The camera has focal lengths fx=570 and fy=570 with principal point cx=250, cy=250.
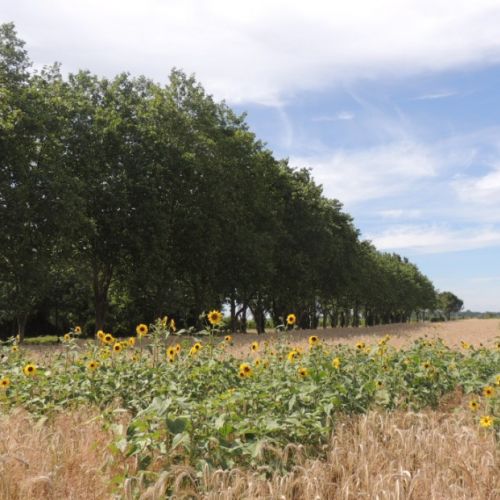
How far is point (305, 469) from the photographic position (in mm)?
4770

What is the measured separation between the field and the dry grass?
0.05 feet

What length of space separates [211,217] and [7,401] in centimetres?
2536

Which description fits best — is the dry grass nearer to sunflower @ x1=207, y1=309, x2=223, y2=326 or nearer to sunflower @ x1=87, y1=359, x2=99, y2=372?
sunflower @ x1=87, y1=359, x2=99, y2=372

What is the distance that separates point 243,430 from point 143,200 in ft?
78.4

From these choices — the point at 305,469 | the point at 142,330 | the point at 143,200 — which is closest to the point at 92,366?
the point at 142,330

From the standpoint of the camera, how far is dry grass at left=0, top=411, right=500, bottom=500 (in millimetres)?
4352

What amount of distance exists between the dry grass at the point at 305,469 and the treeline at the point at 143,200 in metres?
18.6

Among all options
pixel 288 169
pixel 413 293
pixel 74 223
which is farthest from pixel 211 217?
pixel 413 293

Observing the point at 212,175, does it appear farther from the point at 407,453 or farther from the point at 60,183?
the point at 407,453

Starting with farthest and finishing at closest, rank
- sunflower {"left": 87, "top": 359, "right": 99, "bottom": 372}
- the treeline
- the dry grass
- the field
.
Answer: the treeline
sunflower {"left": 87, "top": 359, "right": 99, "bottom": 372}
the field
the dry grass

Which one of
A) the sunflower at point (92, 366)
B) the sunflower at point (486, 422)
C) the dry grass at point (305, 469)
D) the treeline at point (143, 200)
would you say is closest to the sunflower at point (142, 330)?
the sunflower at point (92, 366)

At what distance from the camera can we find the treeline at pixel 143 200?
23594mm

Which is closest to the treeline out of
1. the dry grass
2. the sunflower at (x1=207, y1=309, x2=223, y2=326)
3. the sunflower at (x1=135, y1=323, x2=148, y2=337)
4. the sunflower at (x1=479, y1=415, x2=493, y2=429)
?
the sunflower at (x1=135, y1=323, x2=148, y2=337)

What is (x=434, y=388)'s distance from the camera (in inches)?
331
